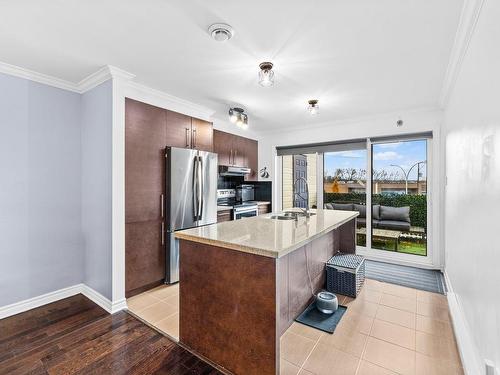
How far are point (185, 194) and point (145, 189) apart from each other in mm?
503

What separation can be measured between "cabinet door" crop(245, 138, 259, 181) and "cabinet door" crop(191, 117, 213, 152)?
4.61ft

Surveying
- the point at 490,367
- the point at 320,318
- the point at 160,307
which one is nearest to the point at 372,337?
the point at 320,318

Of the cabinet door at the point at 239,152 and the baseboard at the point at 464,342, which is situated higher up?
the cabinet door at the point at 239,152

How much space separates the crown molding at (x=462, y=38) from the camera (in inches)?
61.4

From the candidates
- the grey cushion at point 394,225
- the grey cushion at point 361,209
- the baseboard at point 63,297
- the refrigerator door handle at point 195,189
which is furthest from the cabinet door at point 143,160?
the grey cushion at point 394,225

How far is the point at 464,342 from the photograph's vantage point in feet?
5.85

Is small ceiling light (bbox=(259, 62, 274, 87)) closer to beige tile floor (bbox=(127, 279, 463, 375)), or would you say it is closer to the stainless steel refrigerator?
the stainless steel refrigerator

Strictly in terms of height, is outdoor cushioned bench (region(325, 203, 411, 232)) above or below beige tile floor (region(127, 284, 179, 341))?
above

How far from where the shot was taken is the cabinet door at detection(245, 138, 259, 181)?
5.12m

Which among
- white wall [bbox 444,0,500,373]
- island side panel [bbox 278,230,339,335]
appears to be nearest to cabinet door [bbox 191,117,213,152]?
island side panel [bbox 278,230,339,335]

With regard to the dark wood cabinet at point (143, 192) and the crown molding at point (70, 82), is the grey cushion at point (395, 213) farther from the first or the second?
the crown molding at point (70, 82)

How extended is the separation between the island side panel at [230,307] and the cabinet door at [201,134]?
1958 millimetres

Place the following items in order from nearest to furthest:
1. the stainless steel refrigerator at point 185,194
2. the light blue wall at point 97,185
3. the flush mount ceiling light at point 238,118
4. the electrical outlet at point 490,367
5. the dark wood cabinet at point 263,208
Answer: the electrical outlet at point 490,367, the light blue wall at point 97,185, the stainless steel refrigerator at point 185,194, the flush mount ceiling light at point 238,118, the dark wood cabinet at point 263,208

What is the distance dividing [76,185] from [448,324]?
13.4 ft
